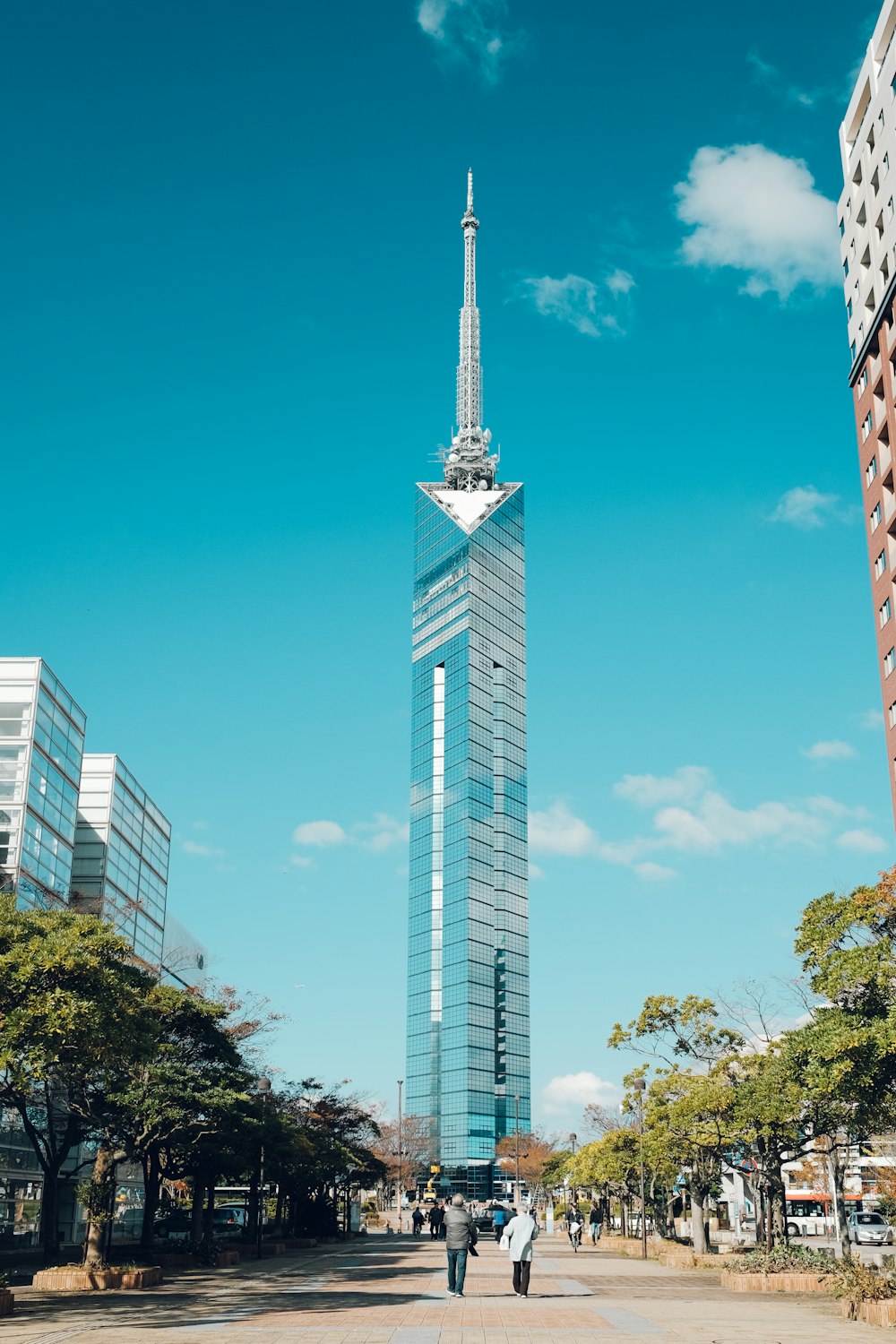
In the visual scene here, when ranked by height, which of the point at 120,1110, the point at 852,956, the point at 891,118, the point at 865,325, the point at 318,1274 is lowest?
the point at 318,1274

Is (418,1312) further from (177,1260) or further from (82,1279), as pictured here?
(177,1260)

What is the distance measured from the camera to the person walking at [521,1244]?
80.4 ft

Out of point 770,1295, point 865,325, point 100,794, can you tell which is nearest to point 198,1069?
point 770,1295

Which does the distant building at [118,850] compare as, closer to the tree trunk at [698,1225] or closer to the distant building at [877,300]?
the tree trunk at [698,1225]

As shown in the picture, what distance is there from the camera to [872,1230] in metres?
60.2

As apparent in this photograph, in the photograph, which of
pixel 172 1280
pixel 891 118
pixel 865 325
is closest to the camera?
pixel 172 1280

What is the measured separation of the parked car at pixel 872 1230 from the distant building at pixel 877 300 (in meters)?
22.5

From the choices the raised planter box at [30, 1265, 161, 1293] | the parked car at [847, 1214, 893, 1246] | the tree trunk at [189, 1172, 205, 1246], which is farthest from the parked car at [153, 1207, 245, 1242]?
the parked car at [847, 1214, 893, 1246]

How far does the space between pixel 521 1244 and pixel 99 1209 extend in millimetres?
10975

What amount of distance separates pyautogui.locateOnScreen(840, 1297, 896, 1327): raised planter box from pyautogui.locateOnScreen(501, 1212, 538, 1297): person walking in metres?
6.44

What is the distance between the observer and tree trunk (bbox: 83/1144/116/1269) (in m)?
28.1

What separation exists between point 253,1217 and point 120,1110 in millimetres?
14262

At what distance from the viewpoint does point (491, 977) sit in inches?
7279

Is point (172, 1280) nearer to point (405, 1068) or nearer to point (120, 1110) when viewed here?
point (120, 1110)
